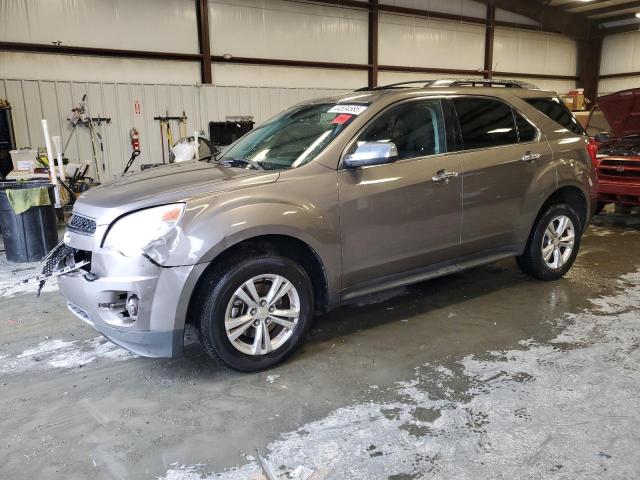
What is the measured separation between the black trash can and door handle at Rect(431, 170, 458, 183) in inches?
178

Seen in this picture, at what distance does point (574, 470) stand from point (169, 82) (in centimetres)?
1053

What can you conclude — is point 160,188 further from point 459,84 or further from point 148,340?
point 459,84

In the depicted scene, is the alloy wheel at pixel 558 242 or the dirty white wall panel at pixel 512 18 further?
the dirty white wall panel at pixel 512 18

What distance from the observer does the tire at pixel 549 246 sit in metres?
4.19

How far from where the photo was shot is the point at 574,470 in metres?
2.06

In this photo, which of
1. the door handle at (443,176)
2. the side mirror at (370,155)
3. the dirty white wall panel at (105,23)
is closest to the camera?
the side mirror at (370,155)

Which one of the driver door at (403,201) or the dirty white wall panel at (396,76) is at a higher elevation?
the dirty white wall panel at (396,76)

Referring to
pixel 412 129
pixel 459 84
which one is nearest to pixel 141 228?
pixel 412 129

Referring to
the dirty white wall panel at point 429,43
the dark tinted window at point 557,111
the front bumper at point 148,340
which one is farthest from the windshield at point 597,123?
the front bumper at point 148,340

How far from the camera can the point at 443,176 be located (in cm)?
344

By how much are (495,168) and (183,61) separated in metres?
8.91

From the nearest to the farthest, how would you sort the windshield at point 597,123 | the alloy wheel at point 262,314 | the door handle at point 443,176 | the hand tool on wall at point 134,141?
the alloy wheel at point 262,314 → the door handle at point 443,176 → the windshield at point 597,123 → the hand tool on wall at point 134,141

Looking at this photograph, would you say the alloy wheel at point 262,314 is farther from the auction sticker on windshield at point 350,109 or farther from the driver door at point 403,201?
the auction sticker on windshield at point 350,109

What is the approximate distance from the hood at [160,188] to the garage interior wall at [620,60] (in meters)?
18.8
